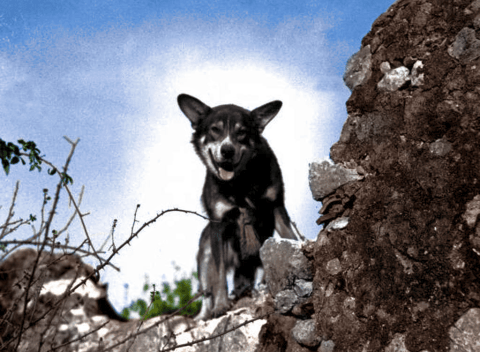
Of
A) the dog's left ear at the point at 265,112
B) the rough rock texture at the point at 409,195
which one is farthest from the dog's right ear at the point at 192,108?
the rough rock texture at the point at 409,195

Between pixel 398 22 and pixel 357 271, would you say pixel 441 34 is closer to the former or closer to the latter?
pixel 398 22

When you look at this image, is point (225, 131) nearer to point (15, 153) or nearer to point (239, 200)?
point (239, 200)

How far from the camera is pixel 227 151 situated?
4.84 metres

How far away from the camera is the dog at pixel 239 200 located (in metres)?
4.90

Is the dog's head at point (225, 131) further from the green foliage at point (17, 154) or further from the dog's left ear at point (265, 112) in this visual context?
the green foliage at point (17, 154)

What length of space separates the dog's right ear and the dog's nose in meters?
0.73

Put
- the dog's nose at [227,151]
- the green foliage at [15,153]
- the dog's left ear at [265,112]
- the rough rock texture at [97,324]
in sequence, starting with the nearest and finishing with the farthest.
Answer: the green foliage at [15,153] → the rough rock texture at [97,324] → the dog's nose at [227,151] → the dog's left ear at [265,112]

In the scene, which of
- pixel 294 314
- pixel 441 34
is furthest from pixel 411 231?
pixel 441 34

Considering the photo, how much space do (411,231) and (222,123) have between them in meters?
3.18

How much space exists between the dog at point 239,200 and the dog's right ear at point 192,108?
0.93 feet

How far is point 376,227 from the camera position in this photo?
2.35 metres

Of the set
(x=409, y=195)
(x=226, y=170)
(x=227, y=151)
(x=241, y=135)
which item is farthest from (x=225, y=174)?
(x=409, y=195)

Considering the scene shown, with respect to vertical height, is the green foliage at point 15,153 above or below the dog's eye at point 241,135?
below

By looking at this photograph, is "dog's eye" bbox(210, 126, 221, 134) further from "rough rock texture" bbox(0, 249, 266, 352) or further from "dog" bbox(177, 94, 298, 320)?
"rough rock texture" bbox(0, 249, 266, 352)
